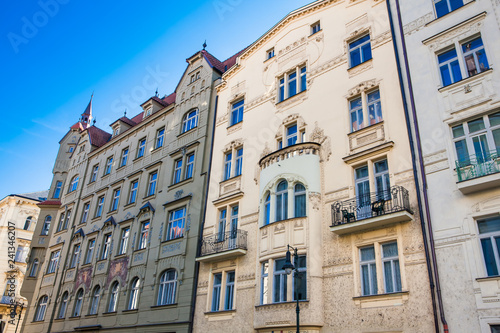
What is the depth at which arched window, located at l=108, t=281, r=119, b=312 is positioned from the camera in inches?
922

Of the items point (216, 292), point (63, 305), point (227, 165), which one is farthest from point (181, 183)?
point (63, 305)

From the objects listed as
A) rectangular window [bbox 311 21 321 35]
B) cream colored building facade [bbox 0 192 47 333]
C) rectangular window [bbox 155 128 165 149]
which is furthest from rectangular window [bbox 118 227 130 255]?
cream colored building facade [bbox 0 192 47 333]

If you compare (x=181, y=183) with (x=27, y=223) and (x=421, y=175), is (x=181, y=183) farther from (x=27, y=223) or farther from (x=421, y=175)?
(x=27, y=223)

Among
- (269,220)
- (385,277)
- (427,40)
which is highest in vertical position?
(427,40)

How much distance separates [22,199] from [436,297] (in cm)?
4708

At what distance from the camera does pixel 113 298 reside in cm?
2394

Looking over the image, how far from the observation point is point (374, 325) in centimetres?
1266

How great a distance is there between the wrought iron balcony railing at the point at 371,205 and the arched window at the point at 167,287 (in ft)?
32.4

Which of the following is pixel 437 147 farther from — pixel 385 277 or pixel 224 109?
pixel 224 109

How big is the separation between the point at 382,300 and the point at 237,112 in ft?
44.4

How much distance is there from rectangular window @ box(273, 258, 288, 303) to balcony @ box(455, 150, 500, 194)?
23.0ft

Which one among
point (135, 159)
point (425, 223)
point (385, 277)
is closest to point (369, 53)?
point (425, 223)

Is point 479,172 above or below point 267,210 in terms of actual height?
below

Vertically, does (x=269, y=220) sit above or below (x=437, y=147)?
below
